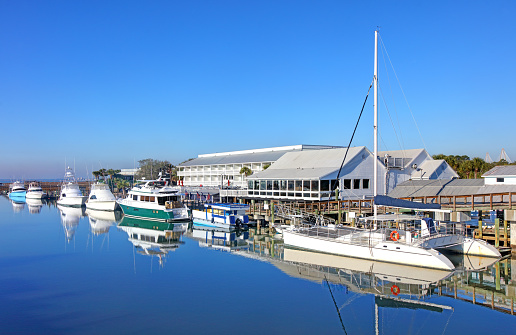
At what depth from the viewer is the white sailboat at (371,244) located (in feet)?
83.2

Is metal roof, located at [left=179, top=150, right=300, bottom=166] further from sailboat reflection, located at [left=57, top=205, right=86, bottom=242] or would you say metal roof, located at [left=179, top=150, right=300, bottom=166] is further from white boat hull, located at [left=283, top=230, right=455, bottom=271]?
white boat hull, located at [left=283, top=230, right=455, bottom=271]

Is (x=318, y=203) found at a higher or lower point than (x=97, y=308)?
higher

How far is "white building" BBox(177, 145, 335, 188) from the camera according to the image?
68.7 meters

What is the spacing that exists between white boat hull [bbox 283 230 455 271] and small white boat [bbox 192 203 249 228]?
1293 centimetres

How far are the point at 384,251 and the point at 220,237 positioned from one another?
699 inches

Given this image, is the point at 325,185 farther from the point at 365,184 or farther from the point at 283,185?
the point at 365,184

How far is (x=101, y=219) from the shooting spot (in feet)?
192

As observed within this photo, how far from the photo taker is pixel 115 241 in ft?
127

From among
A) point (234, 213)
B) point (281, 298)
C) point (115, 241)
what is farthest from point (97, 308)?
point (234, 213)

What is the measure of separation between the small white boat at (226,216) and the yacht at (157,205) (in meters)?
5.30

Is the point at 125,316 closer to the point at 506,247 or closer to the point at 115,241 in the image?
the point at 115,241

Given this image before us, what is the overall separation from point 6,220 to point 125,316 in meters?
48.1

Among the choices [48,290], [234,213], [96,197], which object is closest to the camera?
[48,290]

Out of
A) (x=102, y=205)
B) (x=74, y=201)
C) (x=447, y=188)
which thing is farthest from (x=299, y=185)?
(x=74, y=201)
